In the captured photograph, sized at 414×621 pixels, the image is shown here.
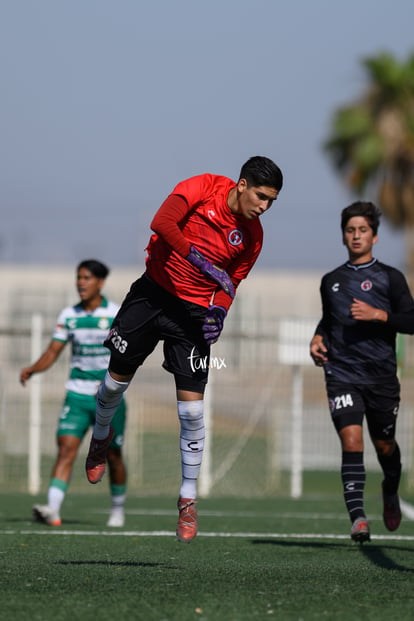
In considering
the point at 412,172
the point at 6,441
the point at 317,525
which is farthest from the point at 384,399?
the point at 412,172

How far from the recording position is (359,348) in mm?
8242

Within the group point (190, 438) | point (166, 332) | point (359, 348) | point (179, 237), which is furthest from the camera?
point (359, 348)

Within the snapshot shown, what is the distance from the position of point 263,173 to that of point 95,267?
4.12 metres

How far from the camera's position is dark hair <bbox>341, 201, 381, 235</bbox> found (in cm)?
828

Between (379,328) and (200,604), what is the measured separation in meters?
3.30

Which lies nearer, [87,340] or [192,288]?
[192,288]

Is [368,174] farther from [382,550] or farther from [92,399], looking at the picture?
[382,550]

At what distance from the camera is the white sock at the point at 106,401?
7391mm

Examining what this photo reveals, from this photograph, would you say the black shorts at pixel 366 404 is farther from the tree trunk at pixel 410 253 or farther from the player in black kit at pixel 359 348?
the tree trunk at pixel 410 253

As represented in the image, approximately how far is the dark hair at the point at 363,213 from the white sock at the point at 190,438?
6.23 ft

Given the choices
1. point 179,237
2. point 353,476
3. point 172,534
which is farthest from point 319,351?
point 172,534

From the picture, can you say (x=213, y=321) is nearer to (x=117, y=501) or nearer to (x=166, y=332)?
(x=166, y=332)

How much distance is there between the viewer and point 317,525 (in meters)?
10.7

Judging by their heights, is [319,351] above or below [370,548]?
above
